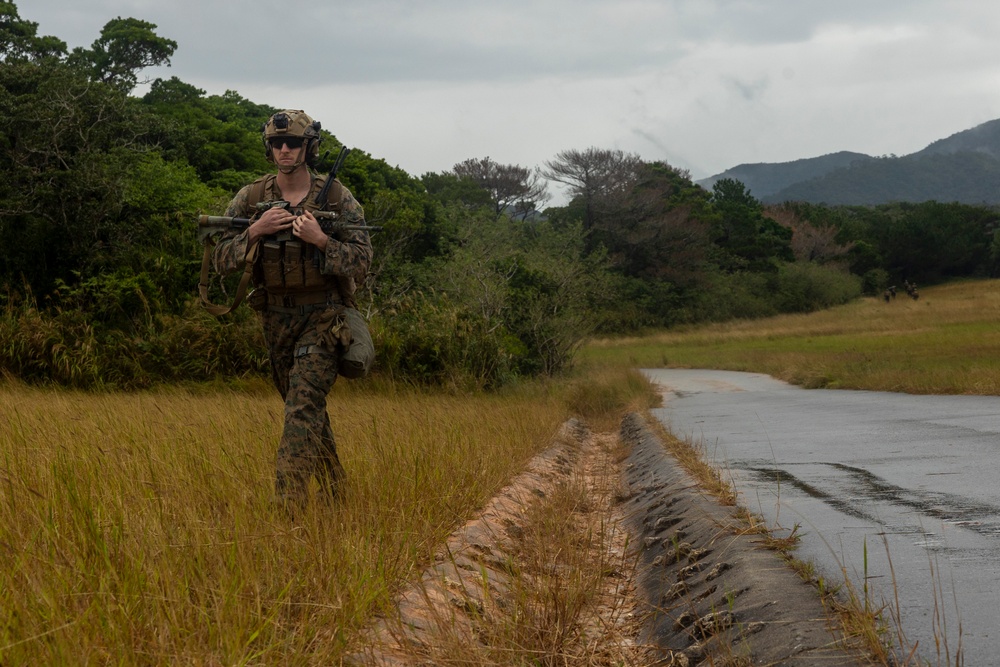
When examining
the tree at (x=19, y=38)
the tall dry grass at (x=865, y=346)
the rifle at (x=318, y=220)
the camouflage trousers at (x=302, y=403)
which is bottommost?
the tall dry grass at (x=865, y=346)

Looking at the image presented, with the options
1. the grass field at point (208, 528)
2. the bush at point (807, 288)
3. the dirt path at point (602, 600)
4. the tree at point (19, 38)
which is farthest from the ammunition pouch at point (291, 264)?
the bush at point (807, 288)

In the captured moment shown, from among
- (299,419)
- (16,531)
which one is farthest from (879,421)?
(16,531)

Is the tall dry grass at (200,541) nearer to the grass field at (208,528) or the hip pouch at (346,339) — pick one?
the grass field at (208,528)

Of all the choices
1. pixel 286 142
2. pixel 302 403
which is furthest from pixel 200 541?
pixel 286 142

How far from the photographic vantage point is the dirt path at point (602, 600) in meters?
3.64

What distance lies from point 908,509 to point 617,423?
1167 cm

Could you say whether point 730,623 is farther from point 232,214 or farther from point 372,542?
point 232,214

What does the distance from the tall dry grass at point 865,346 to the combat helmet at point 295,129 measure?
44.8 ft

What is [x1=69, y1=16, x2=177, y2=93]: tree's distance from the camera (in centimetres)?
6184

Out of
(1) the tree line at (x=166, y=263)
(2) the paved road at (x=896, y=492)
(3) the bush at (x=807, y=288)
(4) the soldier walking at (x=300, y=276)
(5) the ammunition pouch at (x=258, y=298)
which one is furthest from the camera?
(3) the bush at (x=807, y=288)

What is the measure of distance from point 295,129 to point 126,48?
202ft

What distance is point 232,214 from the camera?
6359mm

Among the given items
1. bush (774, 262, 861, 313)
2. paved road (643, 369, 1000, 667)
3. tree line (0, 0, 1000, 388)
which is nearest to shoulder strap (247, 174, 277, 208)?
paved road (643, 369, 1000, 667)

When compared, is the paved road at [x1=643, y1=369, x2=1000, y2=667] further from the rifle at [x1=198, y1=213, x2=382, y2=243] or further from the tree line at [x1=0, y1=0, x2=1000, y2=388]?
the tree line at [x1=0, y1=0, x2=1000, y2=388]
